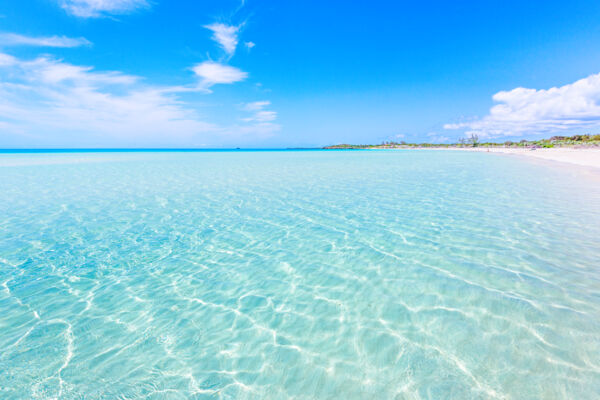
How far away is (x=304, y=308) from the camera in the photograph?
15.3 feet

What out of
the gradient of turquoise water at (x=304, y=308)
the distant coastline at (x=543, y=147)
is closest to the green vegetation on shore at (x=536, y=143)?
the distant coastline at (x=543, y=147)

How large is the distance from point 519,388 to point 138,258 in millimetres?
7499

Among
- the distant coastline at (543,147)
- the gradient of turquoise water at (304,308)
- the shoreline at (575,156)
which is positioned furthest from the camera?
the distant coastline at (543,147)

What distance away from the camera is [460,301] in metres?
4.65

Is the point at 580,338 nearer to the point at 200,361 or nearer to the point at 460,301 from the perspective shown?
the point at 460,301

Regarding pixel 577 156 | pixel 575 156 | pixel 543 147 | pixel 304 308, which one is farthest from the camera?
pixel 543 147

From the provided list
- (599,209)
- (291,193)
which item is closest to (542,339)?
(599,209)

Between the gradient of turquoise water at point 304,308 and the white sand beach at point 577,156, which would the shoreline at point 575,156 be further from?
the gradient of turquoise water at point 304,308

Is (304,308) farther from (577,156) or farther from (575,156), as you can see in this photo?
(575,156)

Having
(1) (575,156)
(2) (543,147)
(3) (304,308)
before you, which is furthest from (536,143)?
(3) (304,308)

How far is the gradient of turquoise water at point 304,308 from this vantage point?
128 inches

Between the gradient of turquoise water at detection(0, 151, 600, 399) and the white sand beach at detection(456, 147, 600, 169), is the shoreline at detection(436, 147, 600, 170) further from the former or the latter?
the gradient of turquoise water at detection(0, 151, 600, 399)

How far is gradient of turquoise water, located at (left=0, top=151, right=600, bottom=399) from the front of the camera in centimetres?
326

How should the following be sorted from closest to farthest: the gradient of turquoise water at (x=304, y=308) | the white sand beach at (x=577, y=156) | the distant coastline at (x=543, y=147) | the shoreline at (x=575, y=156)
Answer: the gradient of turquoise water at (x=304, y=308), the shoreline at (x=575, y=156), the white sand beach at (x=577, y=156), the distant coastline at (x=543, y=147)
